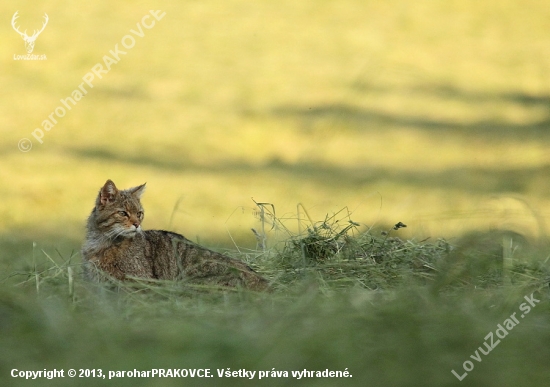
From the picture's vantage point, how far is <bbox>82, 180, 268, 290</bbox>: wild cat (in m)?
3.54

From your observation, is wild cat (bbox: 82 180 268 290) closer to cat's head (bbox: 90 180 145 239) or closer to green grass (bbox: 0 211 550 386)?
cat's head (bbox: 90 180 145 239)

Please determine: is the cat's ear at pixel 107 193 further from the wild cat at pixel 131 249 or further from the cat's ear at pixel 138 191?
the cat's ear at pixel 138 191

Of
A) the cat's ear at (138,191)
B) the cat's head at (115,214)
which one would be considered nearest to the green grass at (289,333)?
the cat's head at (115,214)

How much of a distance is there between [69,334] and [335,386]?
77 cm

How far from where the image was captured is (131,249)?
3.67 meters

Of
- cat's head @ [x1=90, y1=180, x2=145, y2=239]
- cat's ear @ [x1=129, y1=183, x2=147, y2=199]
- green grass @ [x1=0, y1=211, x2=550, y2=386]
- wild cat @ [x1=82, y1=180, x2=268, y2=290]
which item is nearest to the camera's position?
green grass @ [x1=0, y1=211, x2=550, y2=386]

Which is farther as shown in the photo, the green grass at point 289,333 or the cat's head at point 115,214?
the cat's head at point 115,214

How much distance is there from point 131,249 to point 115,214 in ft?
0.64

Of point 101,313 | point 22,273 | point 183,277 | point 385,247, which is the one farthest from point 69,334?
point 385,247

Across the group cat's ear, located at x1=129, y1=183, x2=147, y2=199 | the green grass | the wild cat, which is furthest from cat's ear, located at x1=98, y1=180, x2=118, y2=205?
the green grass

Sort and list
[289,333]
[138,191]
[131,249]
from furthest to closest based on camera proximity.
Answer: [138,191]
[131,249]
[289,333]

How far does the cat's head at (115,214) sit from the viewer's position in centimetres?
371

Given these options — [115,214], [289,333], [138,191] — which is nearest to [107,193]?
[115,214]

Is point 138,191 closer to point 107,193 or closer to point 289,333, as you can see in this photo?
point 107,193
